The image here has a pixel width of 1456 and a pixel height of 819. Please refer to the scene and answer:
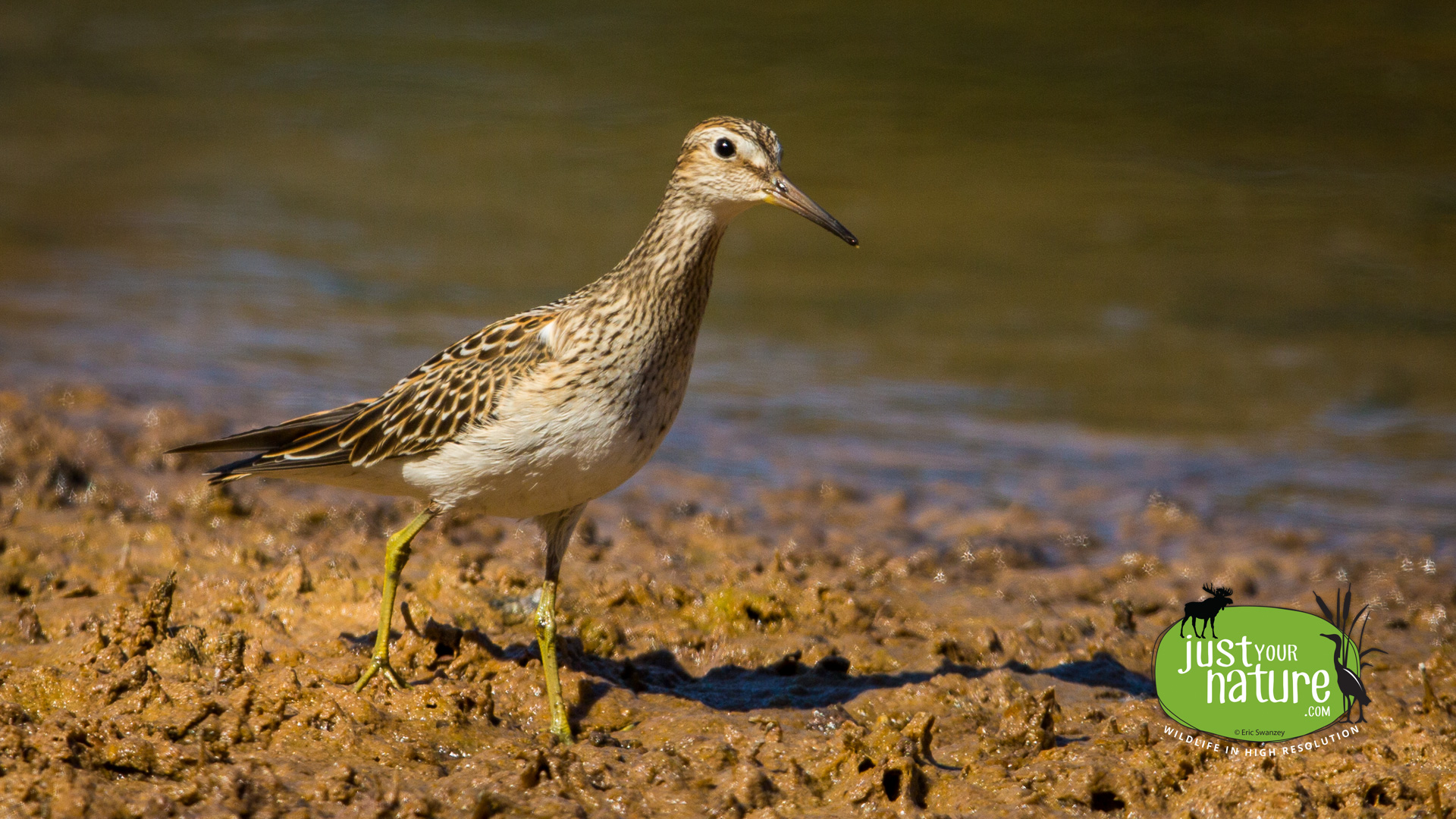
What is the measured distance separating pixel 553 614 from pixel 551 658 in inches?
6.7

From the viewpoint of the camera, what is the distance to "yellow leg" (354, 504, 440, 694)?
467 cm

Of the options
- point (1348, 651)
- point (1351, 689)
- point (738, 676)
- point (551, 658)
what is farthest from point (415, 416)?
point (1348, 651)

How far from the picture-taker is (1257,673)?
496cm

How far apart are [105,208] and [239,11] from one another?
20.1 feet

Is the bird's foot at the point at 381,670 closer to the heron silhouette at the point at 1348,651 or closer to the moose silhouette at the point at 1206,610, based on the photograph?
the moose silhouette at the point at 1206,610

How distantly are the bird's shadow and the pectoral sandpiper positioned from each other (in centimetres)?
23

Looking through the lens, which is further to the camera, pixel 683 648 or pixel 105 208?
pixel 105 208

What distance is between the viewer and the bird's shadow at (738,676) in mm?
4953

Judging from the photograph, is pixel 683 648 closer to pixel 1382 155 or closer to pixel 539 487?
pixel 539 487

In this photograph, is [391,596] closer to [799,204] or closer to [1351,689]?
[799,204]

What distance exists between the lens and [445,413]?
16.1 feet

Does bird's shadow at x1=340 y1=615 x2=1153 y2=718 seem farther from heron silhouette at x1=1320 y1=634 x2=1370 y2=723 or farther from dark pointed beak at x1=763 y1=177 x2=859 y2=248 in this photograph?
dark pointed beak at x1=763 y1=177 x2=859 y2=248

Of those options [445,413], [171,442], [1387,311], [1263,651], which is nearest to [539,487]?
[445,413]

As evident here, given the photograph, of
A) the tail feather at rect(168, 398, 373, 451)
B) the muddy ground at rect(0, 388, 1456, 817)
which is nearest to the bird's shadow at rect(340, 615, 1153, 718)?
the muddy ground at rect(0, 388, 1456, 817)
